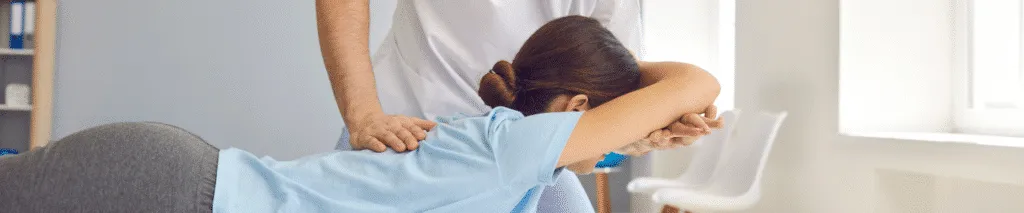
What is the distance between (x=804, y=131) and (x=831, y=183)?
265 millimetres

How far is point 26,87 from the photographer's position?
432cm

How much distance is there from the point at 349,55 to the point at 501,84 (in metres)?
0.23

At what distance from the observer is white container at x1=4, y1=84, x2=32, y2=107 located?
14.0 ft

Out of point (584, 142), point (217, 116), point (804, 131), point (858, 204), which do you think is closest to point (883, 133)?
point (858, 204)

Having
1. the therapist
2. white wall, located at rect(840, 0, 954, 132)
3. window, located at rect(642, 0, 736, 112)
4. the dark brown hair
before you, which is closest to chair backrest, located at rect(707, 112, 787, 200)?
white wall, located at rect(840, 0, 954, 132)

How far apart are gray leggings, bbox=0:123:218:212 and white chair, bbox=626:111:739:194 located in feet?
8.55

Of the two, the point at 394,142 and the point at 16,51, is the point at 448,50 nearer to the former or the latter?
the point at 394,142

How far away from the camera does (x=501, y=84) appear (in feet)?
4.55

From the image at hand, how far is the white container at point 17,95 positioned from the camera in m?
4.27

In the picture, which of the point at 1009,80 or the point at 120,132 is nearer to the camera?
the point at 120,132

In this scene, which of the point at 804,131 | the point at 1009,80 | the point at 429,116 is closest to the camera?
the point at 429,116

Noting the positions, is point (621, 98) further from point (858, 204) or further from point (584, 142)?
point (858, 204)

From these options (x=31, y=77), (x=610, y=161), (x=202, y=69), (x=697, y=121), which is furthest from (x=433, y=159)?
(x=31, y=77)

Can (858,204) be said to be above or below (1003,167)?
below
